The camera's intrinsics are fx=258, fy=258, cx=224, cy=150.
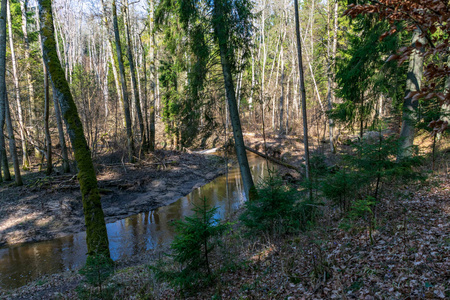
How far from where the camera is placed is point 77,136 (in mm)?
6977

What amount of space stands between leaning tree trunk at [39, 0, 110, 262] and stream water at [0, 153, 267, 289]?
1.81 m

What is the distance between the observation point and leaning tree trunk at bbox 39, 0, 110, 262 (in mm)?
6785

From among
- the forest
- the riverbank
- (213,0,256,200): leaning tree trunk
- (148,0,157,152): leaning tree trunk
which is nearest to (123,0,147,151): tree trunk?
the forest

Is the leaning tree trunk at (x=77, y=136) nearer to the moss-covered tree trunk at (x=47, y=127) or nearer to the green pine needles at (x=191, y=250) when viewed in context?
the green pine needles at (x=191, y=250)

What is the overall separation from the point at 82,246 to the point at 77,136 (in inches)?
178

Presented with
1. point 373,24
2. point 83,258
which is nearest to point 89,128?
point 83,258

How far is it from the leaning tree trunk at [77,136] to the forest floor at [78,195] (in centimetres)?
433

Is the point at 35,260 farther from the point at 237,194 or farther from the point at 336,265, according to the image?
the point at 237,194

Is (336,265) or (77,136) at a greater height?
(77,136)

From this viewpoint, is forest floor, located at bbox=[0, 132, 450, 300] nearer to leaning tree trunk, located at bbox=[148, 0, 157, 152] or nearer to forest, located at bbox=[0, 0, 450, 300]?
forest, located at bbox=[0, 0, 450, 300]

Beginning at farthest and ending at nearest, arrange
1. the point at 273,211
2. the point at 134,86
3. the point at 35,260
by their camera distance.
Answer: the point at 134,86
the point at 35,260
the point at 273,211

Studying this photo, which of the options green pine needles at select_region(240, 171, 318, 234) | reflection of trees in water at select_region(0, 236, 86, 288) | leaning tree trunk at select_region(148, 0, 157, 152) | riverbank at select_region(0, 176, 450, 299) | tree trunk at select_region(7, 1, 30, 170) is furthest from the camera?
leaning tree trunk at select_region(148, 0, 157, 152)

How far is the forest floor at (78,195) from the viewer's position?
10.2 m

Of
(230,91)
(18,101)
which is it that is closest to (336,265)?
(230,91)
